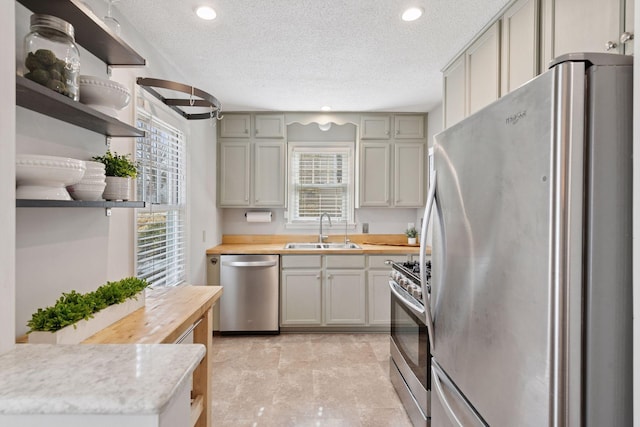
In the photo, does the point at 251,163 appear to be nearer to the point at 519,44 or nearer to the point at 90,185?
the point at 90,185

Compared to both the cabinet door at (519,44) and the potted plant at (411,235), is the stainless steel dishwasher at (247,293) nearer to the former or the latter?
the potted plant at (411,235)

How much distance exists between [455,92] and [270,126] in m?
2.13

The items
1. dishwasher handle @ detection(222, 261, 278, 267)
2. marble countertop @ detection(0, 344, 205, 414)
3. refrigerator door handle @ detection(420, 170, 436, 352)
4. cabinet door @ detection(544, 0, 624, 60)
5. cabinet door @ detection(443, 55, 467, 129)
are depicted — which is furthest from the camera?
dishwasher handle @ detection(222, 261, 278, 267)

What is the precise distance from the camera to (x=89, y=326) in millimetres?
1220

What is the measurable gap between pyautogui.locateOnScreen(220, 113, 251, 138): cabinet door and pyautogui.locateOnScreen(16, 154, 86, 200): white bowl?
9.06ft

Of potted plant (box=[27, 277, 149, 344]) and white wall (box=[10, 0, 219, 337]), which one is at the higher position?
white wall (box=[10, 0, 219, 337])

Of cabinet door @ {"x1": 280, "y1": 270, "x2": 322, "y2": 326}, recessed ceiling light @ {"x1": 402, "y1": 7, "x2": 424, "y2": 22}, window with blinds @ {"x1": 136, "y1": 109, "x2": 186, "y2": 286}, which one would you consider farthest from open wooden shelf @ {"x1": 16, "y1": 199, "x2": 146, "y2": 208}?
cabinet door @ {"x1": 280, "y1": 270, "x2": 322, "y2": 326}

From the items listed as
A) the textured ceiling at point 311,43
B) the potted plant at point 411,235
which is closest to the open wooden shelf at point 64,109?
the textured ceiling at point 311,43

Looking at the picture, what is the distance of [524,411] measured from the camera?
92cm

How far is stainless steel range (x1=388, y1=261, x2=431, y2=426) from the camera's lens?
178 centimetres

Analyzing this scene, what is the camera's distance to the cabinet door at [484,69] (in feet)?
6.07

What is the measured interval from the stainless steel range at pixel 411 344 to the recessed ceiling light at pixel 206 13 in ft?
5.93

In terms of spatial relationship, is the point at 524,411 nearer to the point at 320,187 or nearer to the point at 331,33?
the point at 331,33

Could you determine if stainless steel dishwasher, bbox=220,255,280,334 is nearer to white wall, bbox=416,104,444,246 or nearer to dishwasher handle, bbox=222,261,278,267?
dishwasher handle, bbox=222,261,278,267
